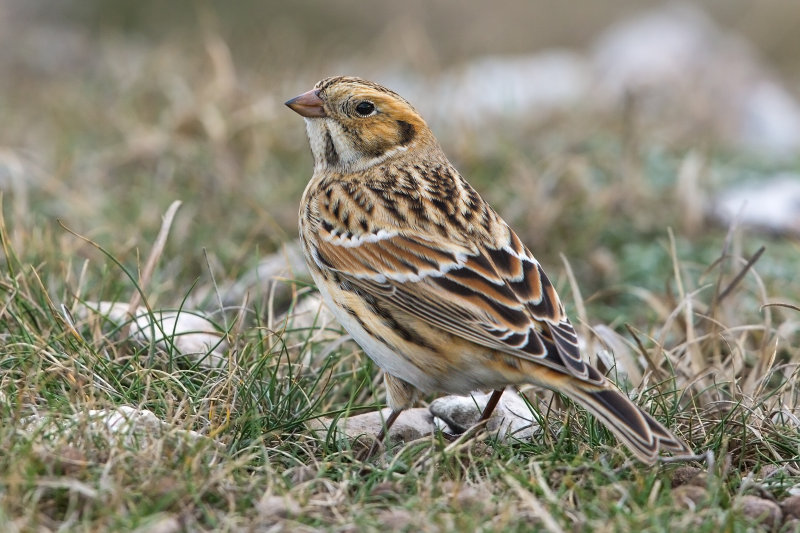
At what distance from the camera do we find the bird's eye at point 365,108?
5.25 meters

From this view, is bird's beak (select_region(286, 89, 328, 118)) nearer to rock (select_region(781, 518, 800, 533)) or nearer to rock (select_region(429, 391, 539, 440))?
rock (select_region(429, 391, 539, 440))

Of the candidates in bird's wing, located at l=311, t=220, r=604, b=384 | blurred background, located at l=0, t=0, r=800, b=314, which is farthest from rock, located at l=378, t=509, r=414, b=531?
blurred background, located at l=0, t=0, r=800, b=314

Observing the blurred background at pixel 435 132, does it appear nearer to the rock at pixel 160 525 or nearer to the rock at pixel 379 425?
the rock at pixel 379 425

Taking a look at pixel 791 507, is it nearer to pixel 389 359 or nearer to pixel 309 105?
pixel 389 359

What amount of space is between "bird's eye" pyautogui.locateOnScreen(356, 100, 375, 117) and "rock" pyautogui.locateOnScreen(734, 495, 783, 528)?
2.45m

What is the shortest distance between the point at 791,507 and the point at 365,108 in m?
2.58

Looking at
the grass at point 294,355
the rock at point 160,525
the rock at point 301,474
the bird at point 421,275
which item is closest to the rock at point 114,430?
the grass at point 294,355

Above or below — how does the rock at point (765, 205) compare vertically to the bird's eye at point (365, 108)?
below

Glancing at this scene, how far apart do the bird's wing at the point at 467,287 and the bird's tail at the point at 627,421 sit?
0.07 metres

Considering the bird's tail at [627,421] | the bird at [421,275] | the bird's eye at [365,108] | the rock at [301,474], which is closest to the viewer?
the bird's tail at [627,421]

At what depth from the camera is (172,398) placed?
14.4ft

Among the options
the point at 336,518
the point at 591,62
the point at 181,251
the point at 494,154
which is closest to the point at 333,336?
the point at 181,251

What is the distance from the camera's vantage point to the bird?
414 cm

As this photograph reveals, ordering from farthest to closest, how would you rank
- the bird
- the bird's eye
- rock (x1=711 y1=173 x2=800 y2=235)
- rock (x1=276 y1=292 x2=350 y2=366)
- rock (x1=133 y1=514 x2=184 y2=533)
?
rock (x1=711 y1=173 x2=800 y2=235), the bird's eye, rock (x1=276 y1=292 x2=350 y2=366), the bird, rock (x1=133 y1=514 x2=184 y2=533)
